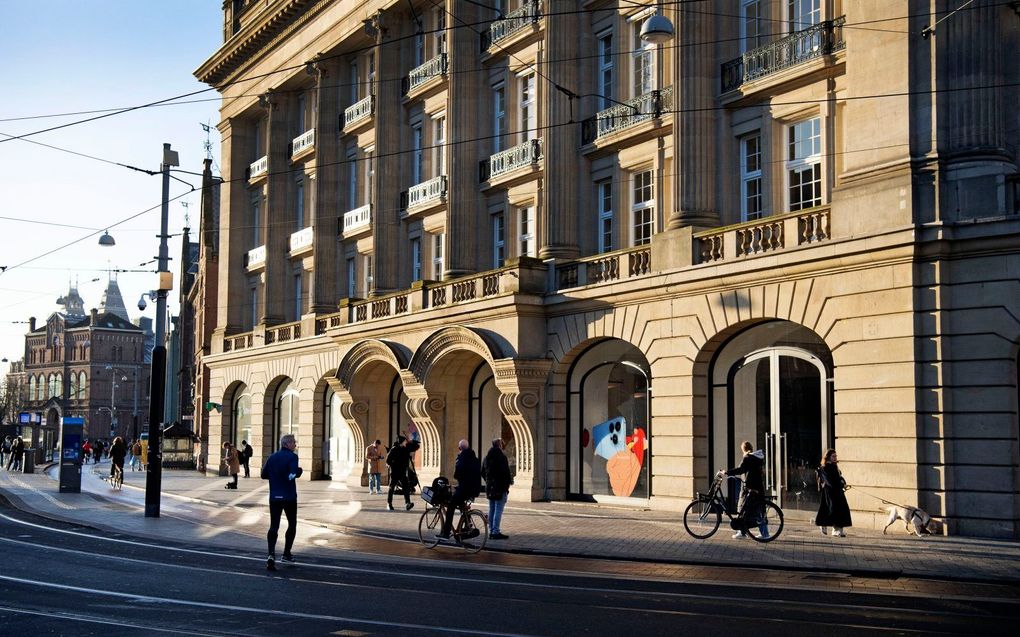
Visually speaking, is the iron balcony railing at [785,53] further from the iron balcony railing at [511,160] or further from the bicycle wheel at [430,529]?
the bicycle wheel at [430,529]

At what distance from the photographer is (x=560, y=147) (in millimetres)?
31062

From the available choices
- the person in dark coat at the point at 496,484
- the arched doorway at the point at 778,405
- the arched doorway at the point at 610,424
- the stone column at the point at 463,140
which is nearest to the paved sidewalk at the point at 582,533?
the person in dark coat at the point at 496,484

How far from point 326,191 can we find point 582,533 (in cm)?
2665

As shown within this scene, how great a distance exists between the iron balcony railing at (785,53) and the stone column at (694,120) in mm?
553

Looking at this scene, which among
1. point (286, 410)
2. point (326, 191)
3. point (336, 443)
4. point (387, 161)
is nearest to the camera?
point (387, 161)

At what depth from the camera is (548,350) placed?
99.4 ft

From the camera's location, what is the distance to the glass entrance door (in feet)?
77.0

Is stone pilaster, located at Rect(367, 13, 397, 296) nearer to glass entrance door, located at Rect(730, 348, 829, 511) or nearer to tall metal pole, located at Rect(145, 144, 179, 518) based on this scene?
tall metal pole, located at Rect(145, 144, 179, 518)

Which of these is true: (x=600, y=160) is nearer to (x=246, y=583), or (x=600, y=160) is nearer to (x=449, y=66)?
(x=449, y=66)

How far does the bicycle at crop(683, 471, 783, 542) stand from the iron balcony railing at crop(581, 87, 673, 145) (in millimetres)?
11583

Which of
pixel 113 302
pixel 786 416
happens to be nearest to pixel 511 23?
pixel 786 416

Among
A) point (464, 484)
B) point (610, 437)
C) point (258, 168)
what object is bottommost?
point (464, 484)

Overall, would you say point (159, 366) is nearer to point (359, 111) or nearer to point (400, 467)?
point (400, 467)

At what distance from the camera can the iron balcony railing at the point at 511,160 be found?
107 feet
